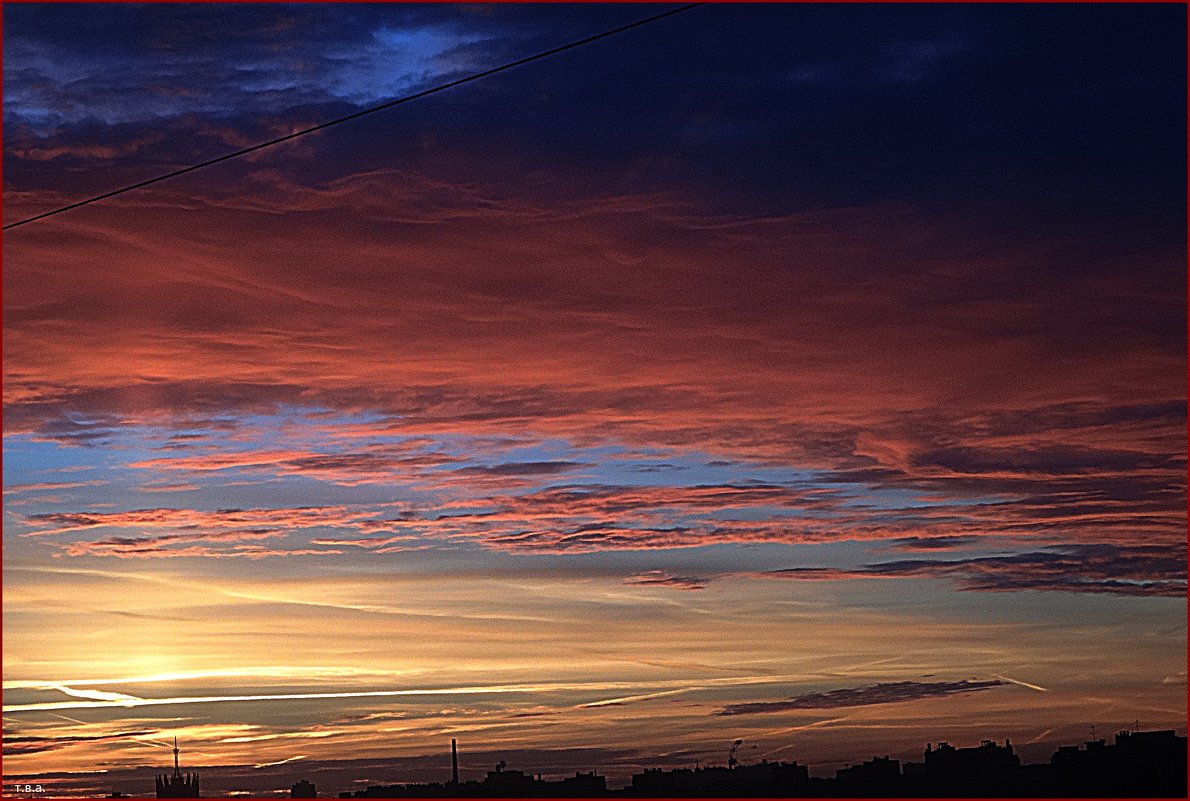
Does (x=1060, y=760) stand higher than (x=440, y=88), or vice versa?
(x=440, y=88)

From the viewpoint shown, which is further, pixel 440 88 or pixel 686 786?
pixel 686 786

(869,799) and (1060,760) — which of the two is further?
(1060,760)

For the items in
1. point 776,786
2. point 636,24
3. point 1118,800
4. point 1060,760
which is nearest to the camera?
point 636,24

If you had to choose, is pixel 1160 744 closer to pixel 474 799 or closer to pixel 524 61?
pixel 474 799

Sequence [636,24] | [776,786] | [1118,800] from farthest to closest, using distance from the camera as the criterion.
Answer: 1. [776,786]
2. [1118,800]
3. [636,24]

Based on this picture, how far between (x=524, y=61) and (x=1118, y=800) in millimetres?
35080

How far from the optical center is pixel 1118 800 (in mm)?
43500

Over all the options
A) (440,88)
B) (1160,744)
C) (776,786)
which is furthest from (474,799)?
(440,88)

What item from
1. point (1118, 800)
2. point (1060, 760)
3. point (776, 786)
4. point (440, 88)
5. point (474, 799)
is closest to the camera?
point (440, 88)

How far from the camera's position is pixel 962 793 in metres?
48.5

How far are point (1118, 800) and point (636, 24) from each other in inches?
1377

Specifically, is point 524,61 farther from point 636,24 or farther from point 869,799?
point 869,799

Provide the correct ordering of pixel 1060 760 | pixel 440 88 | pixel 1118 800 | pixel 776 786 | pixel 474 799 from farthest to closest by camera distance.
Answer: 1. pixel 776 786
2. pixel 1060 760
3. pixel 1118 800
4. pixel 474 799
5. pixel 440 88

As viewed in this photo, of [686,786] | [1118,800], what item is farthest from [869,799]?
[686,786]
